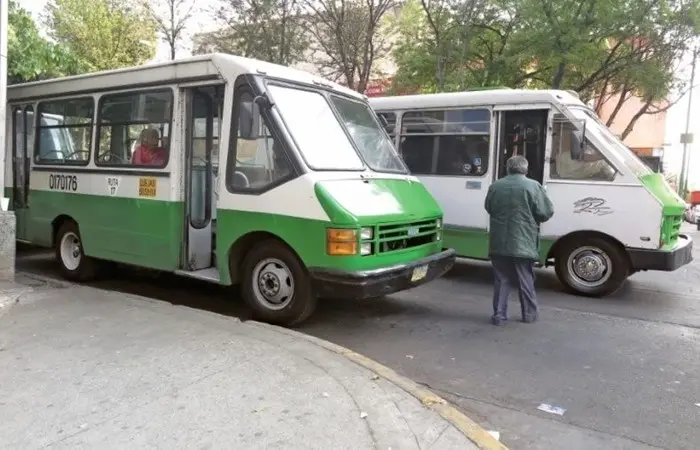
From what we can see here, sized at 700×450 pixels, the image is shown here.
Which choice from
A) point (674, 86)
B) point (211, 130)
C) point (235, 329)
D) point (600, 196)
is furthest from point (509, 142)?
point (674, 86)

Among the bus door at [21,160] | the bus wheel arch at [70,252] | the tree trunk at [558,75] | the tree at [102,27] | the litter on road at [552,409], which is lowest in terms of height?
the litter on road at [552,409]

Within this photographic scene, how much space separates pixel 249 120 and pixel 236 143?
0.27 m

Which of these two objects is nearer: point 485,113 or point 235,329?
point 235,329

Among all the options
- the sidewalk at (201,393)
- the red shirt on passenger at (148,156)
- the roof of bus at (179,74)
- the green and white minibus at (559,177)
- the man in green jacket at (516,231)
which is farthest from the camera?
the green and white minibus at (559,177)

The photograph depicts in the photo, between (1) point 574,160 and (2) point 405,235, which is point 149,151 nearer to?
(2) point 405,235

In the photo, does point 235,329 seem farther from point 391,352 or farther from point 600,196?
point 600,196

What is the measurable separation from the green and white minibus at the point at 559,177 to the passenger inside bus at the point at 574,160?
12mm

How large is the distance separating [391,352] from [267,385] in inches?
64.6

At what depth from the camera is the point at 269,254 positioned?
5.87 metres

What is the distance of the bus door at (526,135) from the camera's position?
25.9ft

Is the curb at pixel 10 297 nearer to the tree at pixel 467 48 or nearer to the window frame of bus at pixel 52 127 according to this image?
the window frame of bus at pixel 52 127

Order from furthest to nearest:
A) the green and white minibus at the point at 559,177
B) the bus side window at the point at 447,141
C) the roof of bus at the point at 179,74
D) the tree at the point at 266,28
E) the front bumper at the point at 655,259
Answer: the tree at the point at 266,28 → the bus side window at the point at 447,141 → the green and white minibus at the point at 559,177 → the front bumper at the point at 655,259 → the roof of bus at the point at 179,74

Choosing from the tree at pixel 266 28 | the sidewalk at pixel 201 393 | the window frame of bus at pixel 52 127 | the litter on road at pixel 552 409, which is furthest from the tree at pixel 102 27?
the litter on road at pixel 552 409

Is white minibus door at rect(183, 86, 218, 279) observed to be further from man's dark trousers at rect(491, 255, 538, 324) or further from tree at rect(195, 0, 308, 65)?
tree at rect(195, 0, 308, 65)
